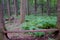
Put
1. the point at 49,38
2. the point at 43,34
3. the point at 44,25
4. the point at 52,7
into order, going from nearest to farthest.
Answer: the point at 49,38 < the point at 43,34 < the point at 44,25 < the point at 52,7

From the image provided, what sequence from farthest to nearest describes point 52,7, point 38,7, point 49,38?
point 38,7 < point 52,7 < point 49,38

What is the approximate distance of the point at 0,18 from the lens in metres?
3.97

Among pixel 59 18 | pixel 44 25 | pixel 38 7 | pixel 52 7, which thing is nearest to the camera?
pixel 59 18

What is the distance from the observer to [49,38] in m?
5.51

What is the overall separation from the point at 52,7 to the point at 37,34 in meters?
15.4

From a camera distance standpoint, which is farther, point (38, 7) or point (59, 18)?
point (38, 7)

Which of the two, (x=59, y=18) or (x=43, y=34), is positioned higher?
(x=59, y=18)

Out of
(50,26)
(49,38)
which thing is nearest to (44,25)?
(50,26)

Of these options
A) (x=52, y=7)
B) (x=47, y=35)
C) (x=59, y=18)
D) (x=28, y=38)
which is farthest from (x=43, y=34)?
(x=52, y=7)

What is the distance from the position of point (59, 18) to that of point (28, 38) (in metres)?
2.29

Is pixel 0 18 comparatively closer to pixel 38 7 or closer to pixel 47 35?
pixel 47 35

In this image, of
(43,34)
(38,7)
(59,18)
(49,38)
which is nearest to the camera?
(59,18)

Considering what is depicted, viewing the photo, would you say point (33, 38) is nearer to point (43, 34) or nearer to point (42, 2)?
point (43, 34)

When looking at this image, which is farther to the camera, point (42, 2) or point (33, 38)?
point (42, 2)
